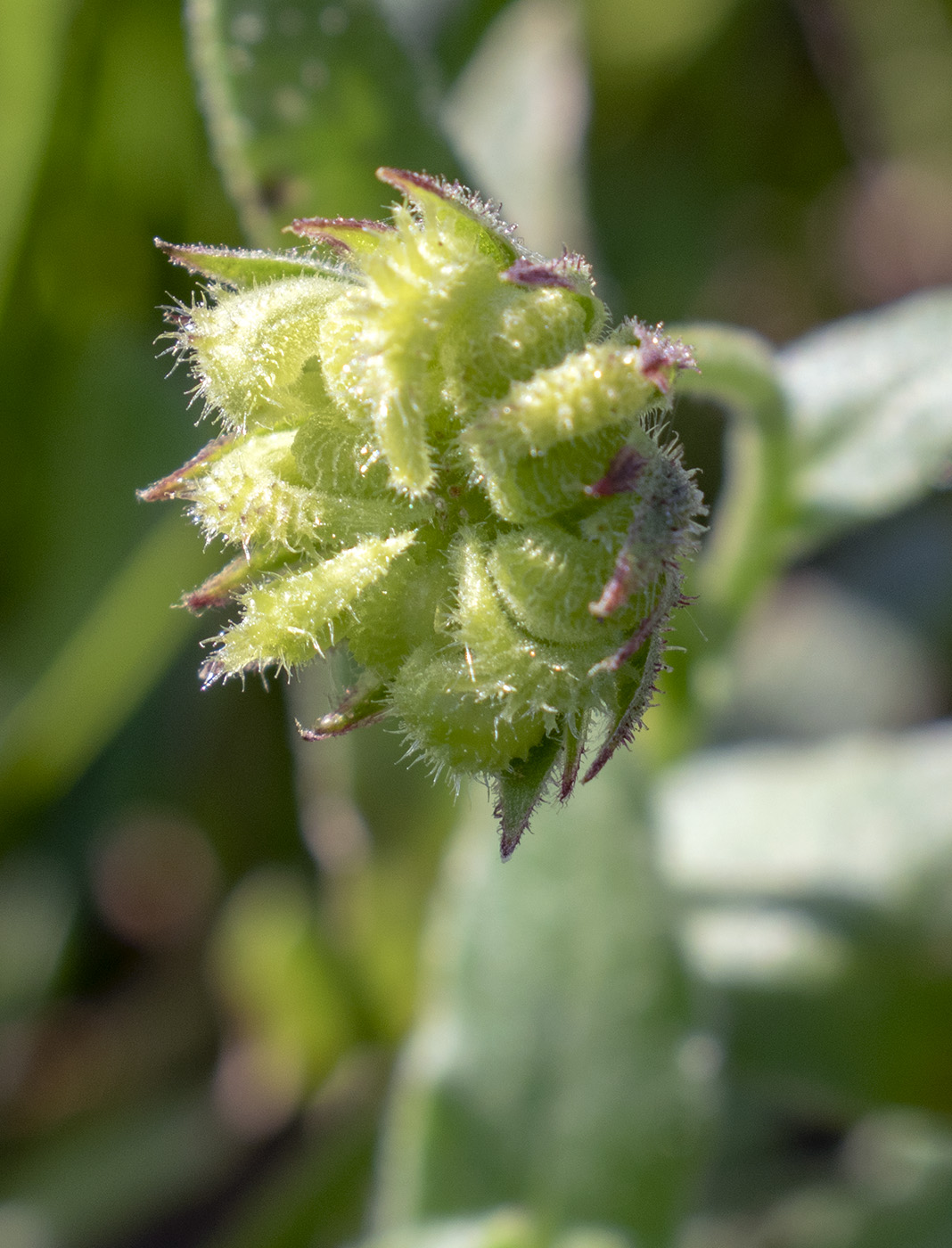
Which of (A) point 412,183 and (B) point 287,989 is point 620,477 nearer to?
(A) point 412,183

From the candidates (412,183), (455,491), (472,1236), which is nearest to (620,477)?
(455,491)

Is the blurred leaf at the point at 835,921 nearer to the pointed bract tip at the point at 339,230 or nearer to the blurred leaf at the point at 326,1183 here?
the blurred leaf at the point at 326,1183

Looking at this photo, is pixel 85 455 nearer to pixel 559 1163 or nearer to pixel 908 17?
pixel 559 1163

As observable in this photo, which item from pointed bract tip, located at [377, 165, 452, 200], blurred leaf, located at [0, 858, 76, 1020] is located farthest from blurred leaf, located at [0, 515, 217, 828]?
pointed bract tip, located at [377, 165, 452, 200]

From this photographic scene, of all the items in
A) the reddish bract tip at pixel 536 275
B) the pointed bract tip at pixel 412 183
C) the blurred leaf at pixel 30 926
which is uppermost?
the pointed bract tip at pixel 412 183

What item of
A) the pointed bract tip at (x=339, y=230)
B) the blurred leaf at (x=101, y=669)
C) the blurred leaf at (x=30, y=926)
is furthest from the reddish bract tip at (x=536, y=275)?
the blurred leaf at (x=30, y=926)
